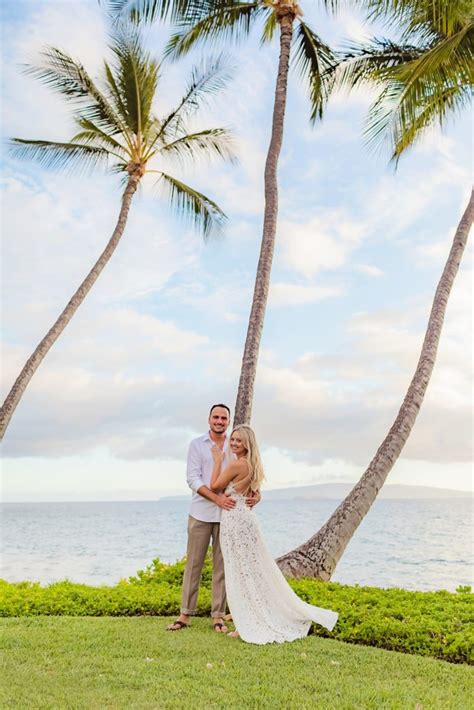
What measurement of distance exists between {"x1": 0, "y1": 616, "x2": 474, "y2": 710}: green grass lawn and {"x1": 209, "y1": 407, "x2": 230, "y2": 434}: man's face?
6.68 feet

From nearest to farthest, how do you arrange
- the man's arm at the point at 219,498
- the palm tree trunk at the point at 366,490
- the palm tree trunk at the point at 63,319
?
the man's arm at the point at 219,498 → the palm tree trunk at the point at 366,490 → the palm tree trunk at the point at 63,319

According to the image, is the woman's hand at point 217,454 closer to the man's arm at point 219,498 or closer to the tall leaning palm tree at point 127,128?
the man's arm at point 219,498

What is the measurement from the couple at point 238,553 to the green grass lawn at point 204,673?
27 centimetres

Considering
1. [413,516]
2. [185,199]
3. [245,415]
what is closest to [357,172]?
[185,199]

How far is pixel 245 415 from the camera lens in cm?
1088

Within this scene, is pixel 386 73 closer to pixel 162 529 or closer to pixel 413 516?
pixel 162 529

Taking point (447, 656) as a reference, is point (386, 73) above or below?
above

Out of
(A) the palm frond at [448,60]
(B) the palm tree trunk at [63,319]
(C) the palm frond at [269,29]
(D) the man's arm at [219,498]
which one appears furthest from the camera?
(C) the palm frond at [269,29]

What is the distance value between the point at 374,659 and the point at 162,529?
55152 millimetres

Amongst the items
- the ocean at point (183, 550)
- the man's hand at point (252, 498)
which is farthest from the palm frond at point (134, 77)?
the ocean at point (183, 550)

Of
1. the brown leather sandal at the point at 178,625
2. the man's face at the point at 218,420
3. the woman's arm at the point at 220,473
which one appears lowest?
the brown leather sandal at the point at 178,625

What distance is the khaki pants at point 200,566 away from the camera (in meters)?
7.34

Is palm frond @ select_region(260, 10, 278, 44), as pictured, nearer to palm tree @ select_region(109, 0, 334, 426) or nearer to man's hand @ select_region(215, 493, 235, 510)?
palm tree @ select_region(109, 0, 334, 426)

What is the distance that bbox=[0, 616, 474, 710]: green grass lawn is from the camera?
5.05m
